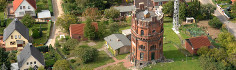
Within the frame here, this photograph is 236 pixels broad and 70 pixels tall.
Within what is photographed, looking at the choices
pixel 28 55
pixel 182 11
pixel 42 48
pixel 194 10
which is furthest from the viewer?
pixel 194 10

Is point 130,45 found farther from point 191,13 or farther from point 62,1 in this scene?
point 62,1

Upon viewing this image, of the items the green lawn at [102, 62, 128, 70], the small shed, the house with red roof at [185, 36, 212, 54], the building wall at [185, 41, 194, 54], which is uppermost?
the small shed

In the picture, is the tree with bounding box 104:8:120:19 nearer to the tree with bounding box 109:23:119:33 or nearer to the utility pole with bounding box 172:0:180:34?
the tree with bounding box 109:23:119:33

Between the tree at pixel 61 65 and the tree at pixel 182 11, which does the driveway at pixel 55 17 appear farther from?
the tree at pixel 182 11

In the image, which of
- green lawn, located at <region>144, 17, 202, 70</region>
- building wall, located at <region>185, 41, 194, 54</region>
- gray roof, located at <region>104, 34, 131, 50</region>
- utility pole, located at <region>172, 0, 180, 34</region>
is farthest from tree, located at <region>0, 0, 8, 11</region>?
building wall, located at <region>185, 41, 194, 54</region>

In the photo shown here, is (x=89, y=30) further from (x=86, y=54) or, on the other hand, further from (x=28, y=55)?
(x=28, y=55)

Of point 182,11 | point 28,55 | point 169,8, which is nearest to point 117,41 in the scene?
point 28,55

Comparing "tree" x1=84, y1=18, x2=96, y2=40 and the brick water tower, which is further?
"tree" x1=84, y1=18, x2=96, y2=40

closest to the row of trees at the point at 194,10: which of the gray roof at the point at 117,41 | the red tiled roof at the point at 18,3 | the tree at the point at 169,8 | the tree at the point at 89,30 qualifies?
the tree at the point at 169,8
